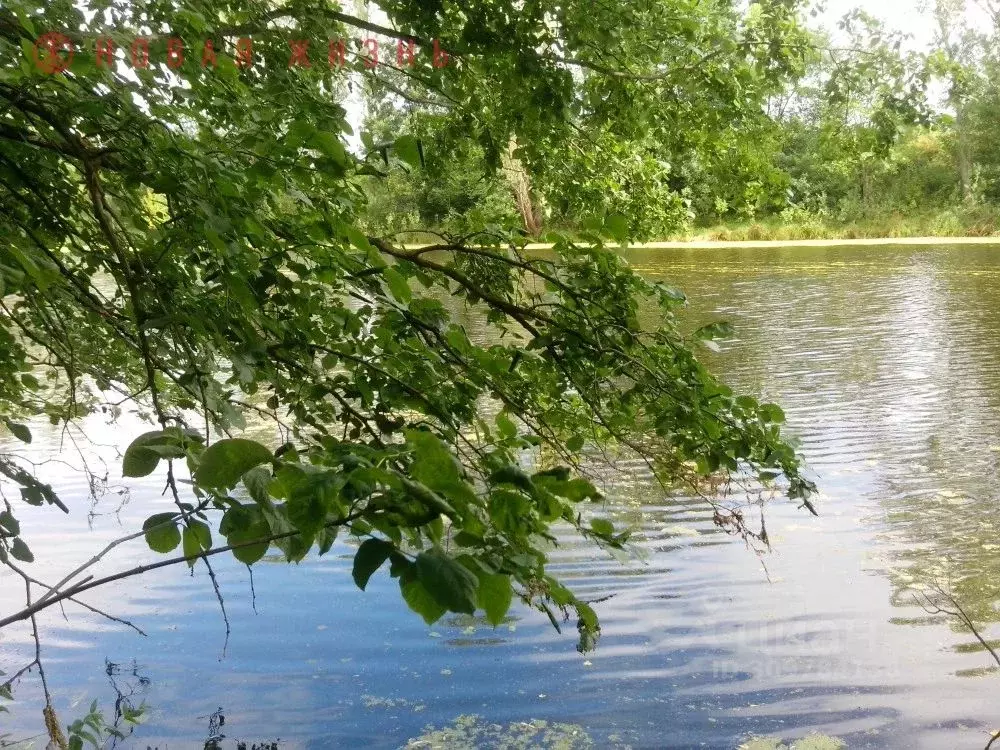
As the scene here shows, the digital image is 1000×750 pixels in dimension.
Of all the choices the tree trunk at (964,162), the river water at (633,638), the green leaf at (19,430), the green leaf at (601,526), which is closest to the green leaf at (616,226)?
the river water at (633,638)

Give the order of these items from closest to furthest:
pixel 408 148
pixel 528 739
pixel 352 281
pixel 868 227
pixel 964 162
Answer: pixel 408 148 → pixel 352 281 → pixel 528 739 → pixel 868 227 → pixel 964 162

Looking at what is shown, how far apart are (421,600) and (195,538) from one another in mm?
434

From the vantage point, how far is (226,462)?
1.15 m

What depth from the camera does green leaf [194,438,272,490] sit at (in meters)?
1.14

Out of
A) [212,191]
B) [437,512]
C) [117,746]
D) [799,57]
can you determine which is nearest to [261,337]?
[212,191]

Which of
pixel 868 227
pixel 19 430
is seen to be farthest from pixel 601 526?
pixel 868 227

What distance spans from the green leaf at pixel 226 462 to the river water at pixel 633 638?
7.87ft

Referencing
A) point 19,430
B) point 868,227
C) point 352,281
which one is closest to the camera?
point 19,430

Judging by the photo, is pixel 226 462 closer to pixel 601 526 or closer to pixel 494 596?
pixel 494 596

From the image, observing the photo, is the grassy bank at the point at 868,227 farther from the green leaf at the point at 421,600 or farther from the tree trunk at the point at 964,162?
the green leaf at the point at 421,600

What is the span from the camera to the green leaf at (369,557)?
1.09 m

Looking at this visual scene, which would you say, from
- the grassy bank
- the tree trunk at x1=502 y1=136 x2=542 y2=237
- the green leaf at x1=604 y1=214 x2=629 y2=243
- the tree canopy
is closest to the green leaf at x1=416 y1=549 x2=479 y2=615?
the tree canopy

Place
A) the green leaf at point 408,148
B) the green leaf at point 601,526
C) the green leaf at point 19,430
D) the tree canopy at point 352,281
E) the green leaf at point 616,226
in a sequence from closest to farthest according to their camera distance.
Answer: the tree canopy at point 352,281
the green leaf at point 601,526
the green leaf at point 408,148
the green leaf at point 19,430
the green leaf at point 616,226

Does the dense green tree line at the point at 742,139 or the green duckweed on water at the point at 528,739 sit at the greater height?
the dense green tree line at the point at 742,139
